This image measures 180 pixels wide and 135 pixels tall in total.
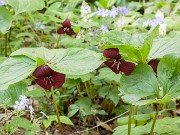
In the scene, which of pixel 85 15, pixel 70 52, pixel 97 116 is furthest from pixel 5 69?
pixel 85 15

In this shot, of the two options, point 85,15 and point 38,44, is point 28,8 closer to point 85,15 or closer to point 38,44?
point 85,15

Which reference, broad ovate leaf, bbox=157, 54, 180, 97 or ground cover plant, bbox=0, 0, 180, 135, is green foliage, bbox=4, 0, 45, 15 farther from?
broad ovate leaf, bbox=157, 54, 180, 97

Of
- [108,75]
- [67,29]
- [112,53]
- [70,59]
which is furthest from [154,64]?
[67,29]

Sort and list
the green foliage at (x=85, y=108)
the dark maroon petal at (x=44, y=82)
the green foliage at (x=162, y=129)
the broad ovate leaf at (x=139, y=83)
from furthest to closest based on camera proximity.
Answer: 1. the green foliage at (x=85, y=108)
2. the green foliage at (x=162, y=129)
3. the dark maroon petal at (x=44, y=82)
4. the broad ovate leaf at (x=139, y=83)

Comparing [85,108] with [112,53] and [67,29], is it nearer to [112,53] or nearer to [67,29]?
[67,29]

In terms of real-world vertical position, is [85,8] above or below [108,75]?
above

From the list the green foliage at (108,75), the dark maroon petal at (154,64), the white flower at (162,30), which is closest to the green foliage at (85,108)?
the green foliage at (108,75)

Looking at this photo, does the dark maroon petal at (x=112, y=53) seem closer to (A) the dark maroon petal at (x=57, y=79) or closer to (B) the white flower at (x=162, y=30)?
(A) the dark maroon petal at (x=57, y=79)
